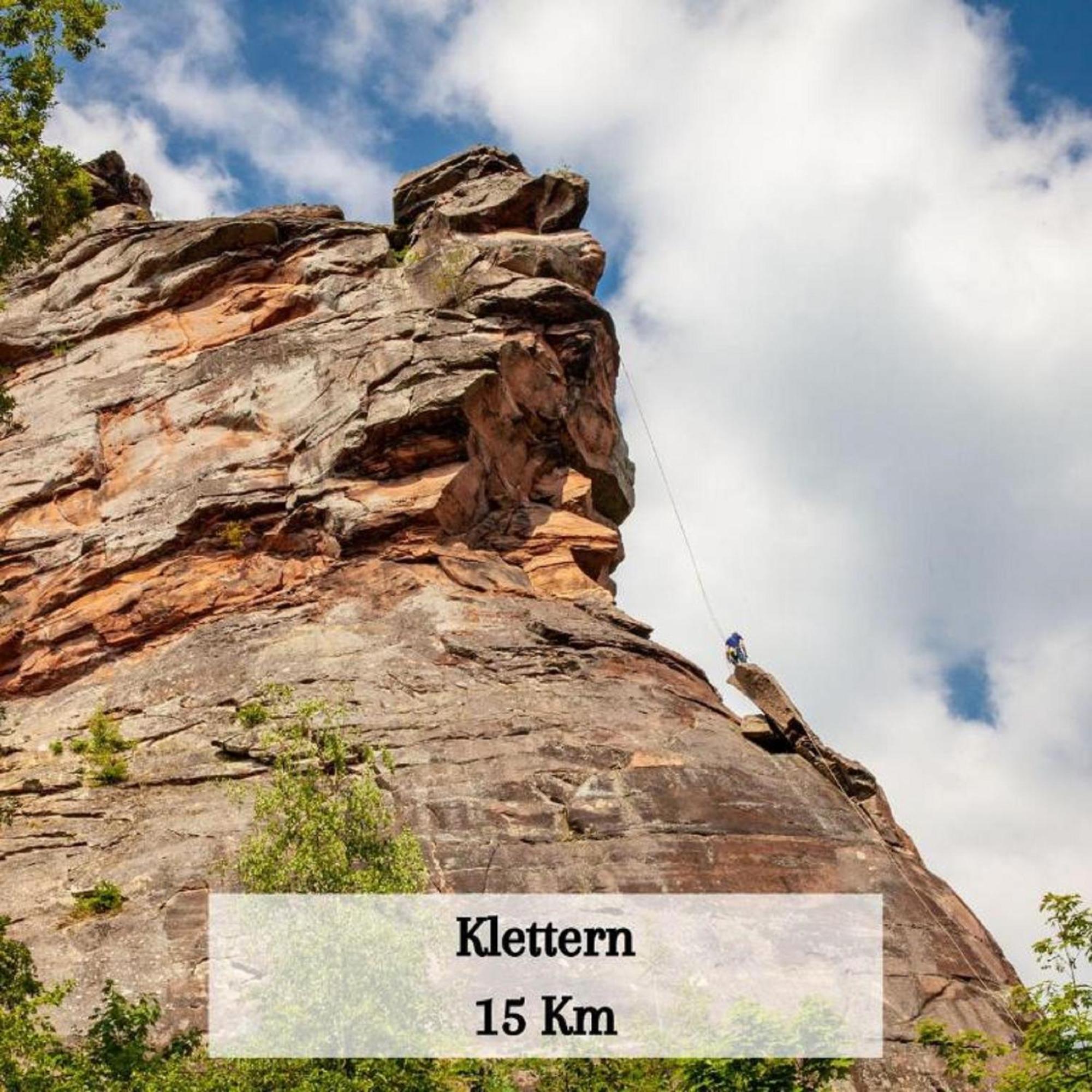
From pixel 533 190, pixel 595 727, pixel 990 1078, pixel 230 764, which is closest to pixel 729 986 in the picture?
pixel 990 1078

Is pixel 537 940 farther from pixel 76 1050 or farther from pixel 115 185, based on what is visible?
pixel 115 185

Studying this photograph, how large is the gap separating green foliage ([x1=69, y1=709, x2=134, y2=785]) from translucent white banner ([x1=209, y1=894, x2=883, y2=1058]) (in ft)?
16.6

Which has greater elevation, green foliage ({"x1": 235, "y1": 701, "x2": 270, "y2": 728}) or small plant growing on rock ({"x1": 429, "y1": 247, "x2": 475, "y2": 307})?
small plant growing on rock ({"x1": 429, "y1": 247, "x2": 475, "y2": 307})

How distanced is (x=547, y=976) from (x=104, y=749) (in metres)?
11.2

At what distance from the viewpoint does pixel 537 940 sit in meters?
21.0

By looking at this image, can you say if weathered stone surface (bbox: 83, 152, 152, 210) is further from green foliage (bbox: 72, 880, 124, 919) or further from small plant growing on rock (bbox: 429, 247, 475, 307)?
green foliage (bbox: 72, 880, 124, 919)

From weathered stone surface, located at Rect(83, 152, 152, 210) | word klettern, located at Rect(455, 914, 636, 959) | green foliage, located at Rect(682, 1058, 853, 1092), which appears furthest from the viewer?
weathered stone surface, located at Rect(83, 152, 152, 210)

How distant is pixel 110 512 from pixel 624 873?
→ 18.3 metres

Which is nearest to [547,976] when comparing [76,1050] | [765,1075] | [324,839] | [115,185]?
[324,839]

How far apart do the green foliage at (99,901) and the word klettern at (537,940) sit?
5980 millimetres

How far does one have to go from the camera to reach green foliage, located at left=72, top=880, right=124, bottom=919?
22141 millimetres

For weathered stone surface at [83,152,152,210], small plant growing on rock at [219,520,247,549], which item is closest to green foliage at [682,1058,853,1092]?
small plant growing on rock at [219,520,247,549]

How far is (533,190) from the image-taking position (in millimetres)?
42969

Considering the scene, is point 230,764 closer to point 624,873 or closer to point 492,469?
point 624,873
